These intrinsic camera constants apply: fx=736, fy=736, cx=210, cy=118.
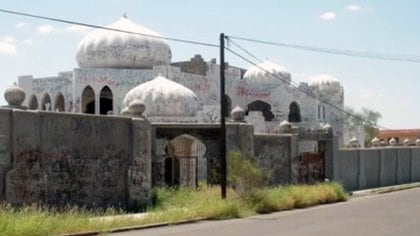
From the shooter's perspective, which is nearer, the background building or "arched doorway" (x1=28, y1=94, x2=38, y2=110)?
the background building

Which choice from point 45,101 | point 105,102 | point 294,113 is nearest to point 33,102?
point 45,101

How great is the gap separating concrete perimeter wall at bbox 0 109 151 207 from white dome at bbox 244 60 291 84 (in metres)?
35.9

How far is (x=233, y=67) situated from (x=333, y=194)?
107 feet

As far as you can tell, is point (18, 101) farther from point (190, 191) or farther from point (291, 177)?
point (291, 177)

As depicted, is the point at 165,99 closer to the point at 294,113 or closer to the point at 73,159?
the point at 73,159

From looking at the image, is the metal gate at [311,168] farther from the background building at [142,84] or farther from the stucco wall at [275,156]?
the background building at [142,84]

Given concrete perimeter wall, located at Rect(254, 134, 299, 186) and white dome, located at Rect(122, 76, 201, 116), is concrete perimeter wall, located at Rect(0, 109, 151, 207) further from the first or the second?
white dome, located at Rect(122, 76, 201, 116)

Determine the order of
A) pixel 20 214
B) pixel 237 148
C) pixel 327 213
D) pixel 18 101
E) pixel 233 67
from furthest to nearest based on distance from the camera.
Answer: pixel 233 67 < pixel 237 148 < pixel 327 213 < pixel 18 101 < pixel 20 214

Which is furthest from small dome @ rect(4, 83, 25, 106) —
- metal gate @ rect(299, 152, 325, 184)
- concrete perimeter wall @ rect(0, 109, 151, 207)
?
metal gate @ rect(299, 152, 325, 184)

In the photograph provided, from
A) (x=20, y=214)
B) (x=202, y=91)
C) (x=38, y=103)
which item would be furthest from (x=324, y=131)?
(x=38, y=103)

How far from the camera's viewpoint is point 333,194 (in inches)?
1094

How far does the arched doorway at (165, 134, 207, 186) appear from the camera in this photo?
2555 centimetres

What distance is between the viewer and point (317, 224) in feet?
56.2

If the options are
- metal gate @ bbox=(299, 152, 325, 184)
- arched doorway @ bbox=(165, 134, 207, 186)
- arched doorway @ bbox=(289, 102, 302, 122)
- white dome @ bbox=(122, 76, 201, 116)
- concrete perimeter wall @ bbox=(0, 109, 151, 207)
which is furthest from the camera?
arched doorway @ bbox=(289, 102, 302, 122)
